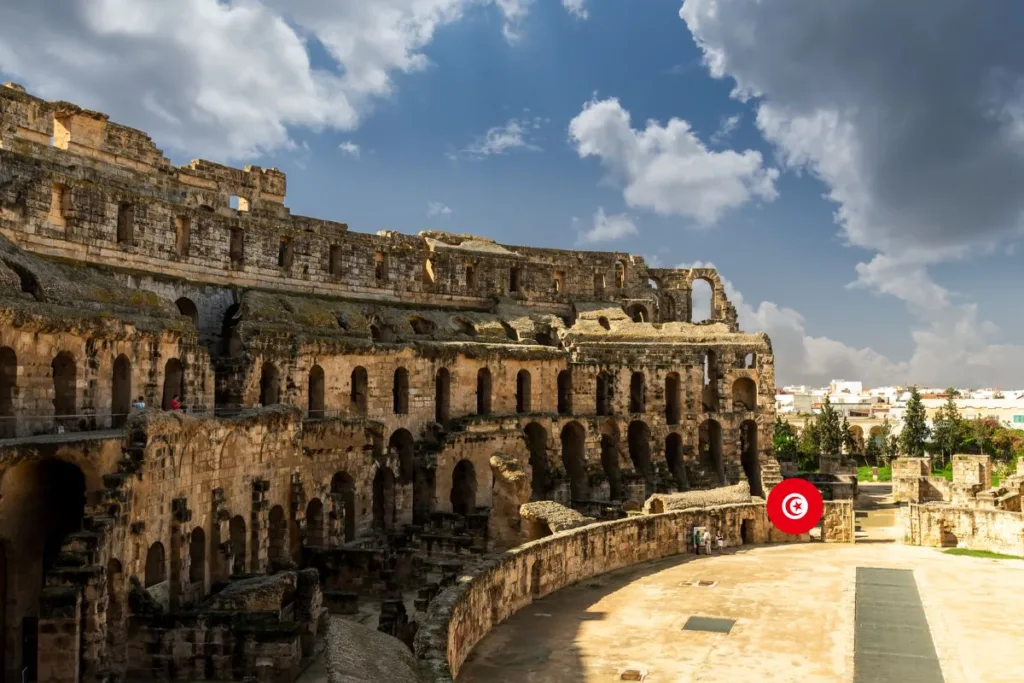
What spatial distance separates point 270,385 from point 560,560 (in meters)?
10.3

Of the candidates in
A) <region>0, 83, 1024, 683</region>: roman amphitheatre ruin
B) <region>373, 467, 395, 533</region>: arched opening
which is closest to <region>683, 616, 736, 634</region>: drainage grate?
<region>0, 83, 1024, 683</region>: roman amphitheatre ruin

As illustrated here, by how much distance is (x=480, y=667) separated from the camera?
631 inches

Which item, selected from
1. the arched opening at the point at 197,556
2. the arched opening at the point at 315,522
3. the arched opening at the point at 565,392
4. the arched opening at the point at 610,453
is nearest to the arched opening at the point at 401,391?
the arched opening at the point at 315,522

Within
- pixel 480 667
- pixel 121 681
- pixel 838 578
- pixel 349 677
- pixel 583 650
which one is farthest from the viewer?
pixel 838 578

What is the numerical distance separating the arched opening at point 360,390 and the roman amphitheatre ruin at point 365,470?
0.19m

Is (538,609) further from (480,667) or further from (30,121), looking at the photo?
(30,121)

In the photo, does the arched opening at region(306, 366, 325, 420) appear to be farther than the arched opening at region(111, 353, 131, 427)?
Yes

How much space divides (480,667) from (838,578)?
11884mm

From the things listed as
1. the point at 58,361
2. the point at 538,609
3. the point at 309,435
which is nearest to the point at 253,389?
the point at 309,435

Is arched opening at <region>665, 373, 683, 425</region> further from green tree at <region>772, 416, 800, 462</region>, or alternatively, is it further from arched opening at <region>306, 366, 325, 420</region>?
arched opening at <region>306, 366, 325, 420</region>

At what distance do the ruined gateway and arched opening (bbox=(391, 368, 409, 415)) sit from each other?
0.43 meters

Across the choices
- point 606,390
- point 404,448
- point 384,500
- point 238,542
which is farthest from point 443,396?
point 238,542

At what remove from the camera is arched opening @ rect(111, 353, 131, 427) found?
20359mm

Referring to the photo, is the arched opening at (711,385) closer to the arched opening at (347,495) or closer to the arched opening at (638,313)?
the arched opening at (638,313)
